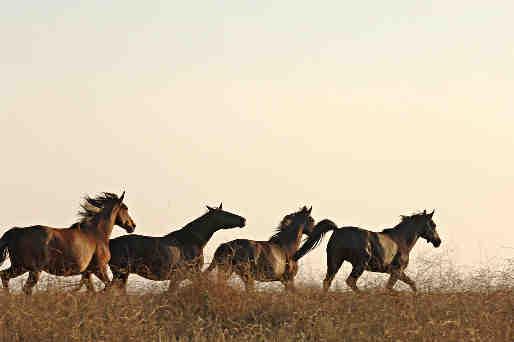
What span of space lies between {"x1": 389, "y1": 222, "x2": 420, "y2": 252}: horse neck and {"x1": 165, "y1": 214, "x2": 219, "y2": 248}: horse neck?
140 inches

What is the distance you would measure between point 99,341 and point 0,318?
4.67 ft

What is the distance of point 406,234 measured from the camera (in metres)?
18.9

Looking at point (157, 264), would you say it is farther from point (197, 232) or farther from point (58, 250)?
point (58, 250)

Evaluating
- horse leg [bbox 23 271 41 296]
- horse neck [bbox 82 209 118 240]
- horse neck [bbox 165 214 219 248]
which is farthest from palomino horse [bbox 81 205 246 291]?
horse leg [bbox 23 271 41 296]

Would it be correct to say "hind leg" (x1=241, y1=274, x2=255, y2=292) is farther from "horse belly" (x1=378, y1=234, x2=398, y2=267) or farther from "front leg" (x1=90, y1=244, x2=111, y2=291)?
"horse belly" (x1=378, y1=234, x2=398, y2=267)

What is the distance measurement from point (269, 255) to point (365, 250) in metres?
1.77

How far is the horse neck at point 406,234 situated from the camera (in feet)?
61.4

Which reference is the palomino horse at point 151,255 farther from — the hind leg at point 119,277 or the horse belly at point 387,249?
the horse belly at point 387,249

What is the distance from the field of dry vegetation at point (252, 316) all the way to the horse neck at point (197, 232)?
354 cm

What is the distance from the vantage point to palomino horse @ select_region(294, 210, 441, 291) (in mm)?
17578

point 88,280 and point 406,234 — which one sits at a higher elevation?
point 406,234

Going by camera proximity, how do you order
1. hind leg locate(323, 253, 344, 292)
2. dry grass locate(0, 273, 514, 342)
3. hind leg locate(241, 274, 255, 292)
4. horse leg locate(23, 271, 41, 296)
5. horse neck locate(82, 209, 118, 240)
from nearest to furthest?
dry grass locate(0, 273, 514, 342) < hind leg locate(241, 274, 255, 292) < horse leg locate(23, 271, 41, 296) < horse neck locate(82, 209, 118, 240) < hind leg locate(323, 253, 344, 292)

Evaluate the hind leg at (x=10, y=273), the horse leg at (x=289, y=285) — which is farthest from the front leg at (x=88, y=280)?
the horse leg at (x=289, y=285)

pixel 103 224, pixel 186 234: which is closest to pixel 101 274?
pixel 103 224
